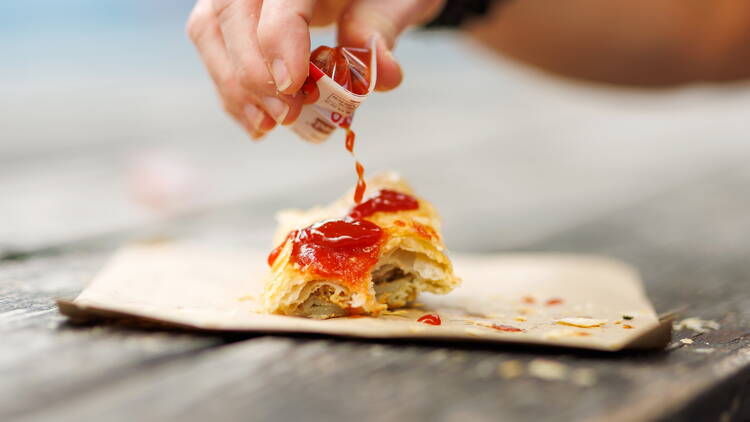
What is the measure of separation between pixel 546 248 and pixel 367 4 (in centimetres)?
138

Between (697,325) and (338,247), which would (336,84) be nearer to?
(338,247)

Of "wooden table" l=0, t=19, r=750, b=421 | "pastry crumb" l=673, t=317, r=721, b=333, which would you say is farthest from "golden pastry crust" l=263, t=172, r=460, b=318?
"pastry crumb" l=673, t=317, r=721, b=333

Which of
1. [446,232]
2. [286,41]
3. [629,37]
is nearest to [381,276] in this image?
[286,41]

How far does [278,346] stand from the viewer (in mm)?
1630

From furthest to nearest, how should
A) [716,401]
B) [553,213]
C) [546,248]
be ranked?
[553,213] < [546,248] < [716,401]

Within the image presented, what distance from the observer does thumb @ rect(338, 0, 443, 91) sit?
7.16 ft

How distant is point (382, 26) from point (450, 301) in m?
0.84

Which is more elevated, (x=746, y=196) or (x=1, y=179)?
(x=1, y=179)

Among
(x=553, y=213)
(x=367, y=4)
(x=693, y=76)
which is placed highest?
(x=693, y=76)

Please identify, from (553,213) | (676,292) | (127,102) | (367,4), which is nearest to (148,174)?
(553,213)

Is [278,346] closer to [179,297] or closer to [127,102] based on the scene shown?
[179,297]

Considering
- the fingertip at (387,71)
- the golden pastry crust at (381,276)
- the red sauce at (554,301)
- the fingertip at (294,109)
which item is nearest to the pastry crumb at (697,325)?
the red sauce at (554,301)

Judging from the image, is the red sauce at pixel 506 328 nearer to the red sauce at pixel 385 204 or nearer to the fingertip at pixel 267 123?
the red sauce at pixel 385 204

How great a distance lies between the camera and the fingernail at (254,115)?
225 cm
